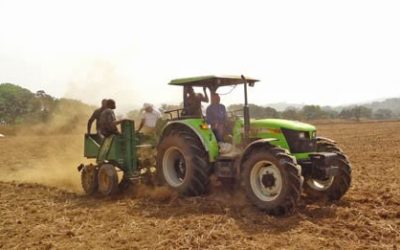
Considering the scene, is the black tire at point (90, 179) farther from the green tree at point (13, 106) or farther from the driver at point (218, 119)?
the green tree at point (13, 106)

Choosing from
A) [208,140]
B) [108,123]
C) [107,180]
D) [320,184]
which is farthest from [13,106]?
[320,184]

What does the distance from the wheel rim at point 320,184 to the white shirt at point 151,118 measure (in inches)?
158

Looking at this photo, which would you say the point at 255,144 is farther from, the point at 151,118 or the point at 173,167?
the point at 151,118

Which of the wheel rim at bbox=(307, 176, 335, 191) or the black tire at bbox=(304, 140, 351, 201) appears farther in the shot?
the wheel rim at bbox=(307, 176, 335, 191)

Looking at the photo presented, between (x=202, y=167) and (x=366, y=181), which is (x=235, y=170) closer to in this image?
(x=202, y=167)

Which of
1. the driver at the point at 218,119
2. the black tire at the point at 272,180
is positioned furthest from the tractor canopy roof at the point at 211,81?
the black tire at the point at 272,180

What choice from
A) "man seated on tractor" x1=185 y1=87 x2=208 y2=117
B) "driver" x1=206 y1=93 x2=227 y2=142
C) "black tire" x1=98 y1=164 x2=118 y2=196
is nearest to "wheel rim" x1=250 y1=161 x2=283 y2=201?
"driver" x1=206 y1=93 x2=227 y2=142

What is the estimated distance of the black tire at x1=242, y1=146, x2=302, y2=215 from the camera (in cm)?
750

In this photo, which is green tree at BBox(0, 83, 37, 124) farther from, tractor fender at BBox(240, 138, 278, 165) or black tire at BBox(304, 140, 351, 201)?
tractor fender at BBox(240, 138, 278, 165)

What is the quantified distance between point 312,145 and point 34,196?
5.86 metres

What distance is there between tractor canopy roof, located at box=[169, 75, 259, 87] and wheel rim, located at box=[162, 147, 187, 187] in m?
1.32

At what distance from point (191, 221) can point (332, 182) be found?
2776 millimetres

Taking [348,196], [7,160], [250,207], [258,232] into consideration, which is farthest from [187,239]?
[7,160]

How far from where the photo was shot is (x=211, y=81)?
9492 millimetres
